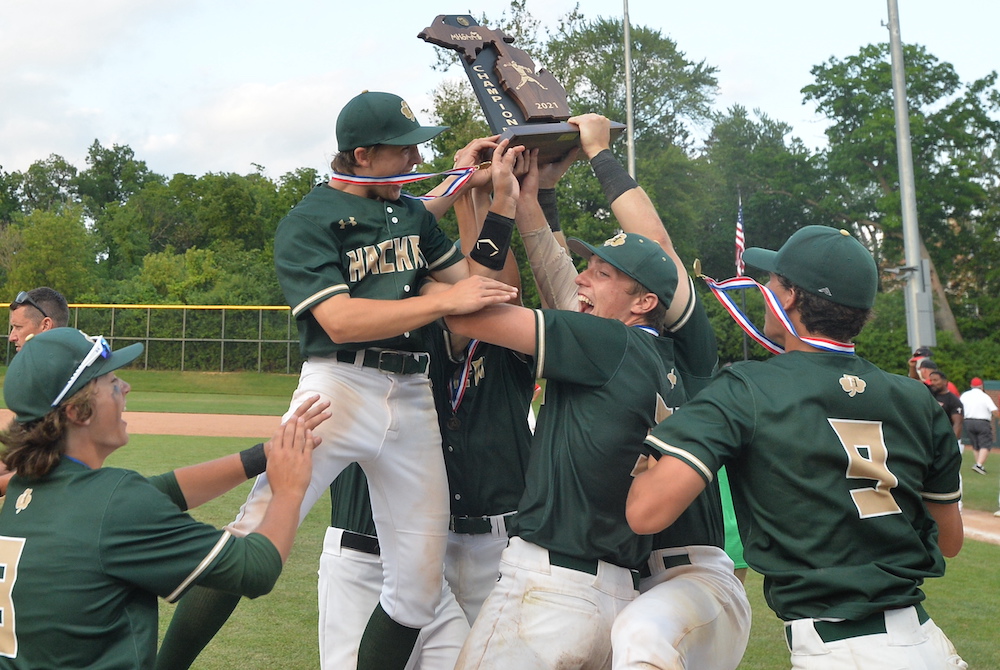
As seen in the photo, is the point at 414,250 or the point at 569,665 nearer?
the point at 569,665

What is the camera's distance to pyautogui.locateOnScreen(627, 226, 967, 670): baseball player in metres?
2.66

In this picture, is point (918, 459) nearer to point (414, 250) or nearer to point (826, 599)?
point (826, 599)

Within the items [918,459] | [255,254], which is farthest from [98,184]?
[918,459]

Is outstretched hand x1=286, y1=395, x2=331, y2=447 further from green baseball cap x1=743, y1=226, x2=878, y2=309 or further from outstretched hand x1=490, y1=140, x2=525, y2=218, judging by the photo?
green baseball cap x1=743, y1=226, x2=878, y2=309

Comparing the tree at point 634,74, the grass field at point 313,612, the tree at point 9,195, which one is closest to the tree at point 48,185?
the tree at point 9,195

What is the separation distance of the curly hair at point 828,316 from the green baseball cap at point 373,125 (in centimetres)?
159

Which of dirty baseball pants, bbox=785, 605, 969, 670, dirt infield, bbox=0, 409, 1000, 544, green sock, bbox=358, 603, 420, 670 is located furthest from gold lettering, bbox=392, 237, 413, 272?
dirt infield, bbox=0, 409, 1000, 544

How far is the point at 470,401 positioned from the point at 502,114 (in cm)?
130

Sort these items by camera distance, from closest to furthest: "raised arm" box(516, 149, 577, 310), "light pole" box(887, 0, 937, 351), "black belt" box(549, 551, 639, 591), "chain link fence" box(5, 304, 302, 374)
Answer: "black belt" box(549, 551, 639, 591), "raised arm" box(516, 149, 577, 310), "light pole" box(887, 0, 937, 351), "chain link fence" box(5, 304, 302, 374)

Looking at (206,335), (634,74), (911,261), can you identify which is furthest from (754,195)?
(911,261)

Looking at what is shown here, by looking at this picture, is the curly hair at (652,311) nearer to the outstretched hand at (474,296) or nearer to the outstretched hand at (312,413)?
the outstretched hand at (474,296)

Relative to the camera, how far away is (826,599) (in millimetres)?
2701

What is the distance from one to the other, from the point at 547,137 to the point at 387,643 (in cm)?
223

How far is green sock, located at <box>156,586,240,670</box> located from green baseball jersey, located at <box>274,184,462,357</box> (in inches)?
43.3
